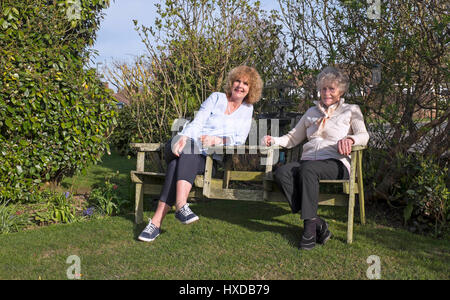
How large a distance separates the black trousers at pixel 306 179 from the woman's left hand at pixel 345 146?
173 millimetres

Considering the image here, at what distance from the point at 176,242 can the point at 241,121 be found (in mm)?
1209

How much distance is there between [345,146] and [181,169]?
131cm

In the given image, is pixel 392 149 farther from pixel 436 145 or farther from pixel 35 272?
pixel 35 272

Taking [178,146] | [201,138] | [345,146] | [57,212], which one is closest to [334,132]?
[345,146]

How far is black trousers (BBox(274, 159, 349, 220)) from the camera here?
10.0 feet

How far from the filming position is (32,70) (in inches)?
161

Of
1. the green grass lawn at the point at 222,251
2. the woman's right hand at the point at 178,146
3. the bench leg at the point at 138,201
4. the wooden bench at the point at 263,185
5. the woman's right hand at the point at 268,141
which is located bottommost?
the green grass lawn at the point at 222,251

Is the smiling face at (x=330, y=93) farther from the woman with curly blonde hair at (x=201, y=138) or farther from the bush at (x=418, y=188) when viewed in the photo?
the bush at (x=418, y=188)

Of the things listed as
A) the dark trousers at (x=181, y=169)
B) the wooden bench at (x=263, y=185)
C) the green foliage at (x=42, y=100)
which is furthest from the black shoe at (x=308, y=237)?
the green foliage at (x=42, y=100)

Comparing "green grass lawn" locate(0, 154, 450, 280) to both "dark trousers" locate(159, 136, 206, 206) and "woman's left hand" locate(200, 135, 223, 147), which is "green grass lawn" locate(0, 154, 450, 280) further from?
"woman's left hand" locate(200, 135, 223, 147)

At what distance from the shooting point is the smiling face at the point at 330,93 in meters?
3.43

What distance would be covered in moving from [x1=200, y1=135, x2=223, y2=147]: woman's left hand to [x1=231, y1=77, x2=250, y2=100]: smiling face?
44 centimetres

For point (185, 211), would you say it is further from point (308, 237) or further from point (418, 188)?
point (418, 188)

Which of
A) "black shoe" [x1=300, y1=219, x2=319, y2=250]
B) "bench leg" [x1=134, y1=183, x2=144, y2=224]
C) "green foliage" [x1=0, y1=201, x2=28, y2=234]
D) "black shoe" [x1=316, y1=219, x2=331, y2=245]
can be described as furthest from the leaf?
"green foliage" [x1=0, y1=201, x2=28, y2=234]
